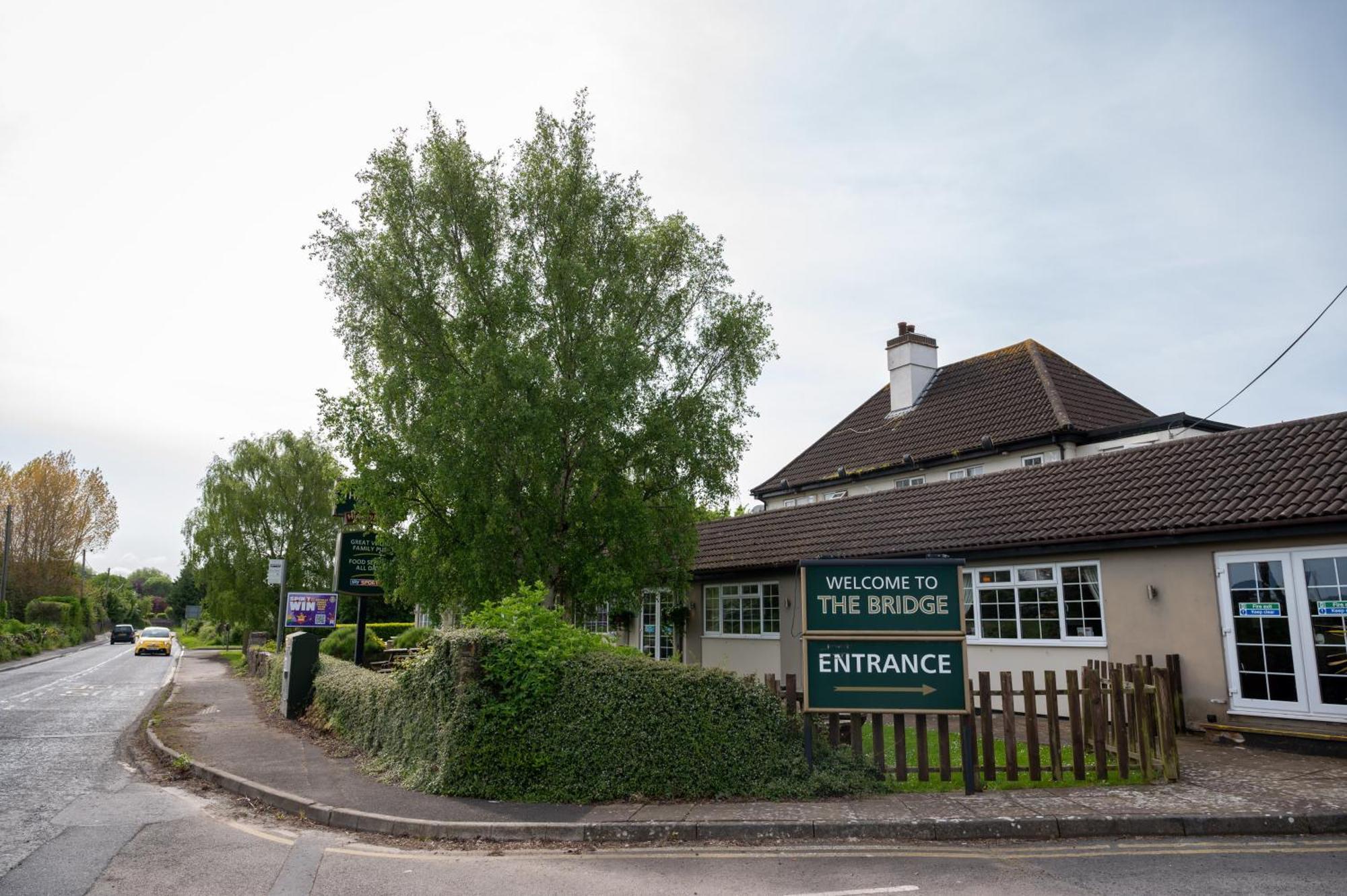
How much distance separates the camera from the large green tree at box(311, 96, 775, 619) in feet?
55.3

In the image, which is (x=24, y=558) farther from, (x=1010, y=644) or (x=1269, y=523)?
(x=1269, y=523)

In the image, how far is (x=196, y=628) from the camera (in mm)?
83375

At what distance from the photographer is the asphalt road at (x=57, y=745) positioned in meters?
8.44

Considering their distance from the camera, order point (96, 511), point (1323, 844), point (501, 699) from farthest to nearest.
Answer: point (96, 511), point (501, 699), point (1323, 844)

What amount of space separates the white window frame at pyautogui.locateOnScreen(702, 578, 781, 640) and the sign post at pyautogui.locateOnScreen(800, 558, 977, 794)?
37.2ft

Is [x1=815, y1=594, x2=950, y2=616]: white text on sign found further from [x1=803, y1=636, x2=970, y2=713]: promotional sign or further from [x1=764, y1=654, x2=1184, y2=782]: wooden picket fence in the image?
[x1=764, y1=654, x2=1184, y2=782]: wooden picket fence

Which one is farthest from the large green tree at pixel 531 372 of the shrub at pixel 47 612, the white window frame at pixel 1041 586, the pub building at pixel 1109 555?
the shrub at pixel 47 612

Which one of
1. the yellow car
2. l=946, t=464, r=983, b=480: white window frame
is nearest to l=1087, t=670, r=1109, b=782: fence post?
l=946, t=464, r=983, b=480: white window frame

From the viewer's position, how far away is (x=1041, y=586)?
49.4 ft

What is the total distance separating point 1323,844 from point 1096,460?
31.4ft

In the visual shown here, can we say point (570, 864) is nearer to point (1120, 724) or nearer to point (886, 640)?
point (886, 640)

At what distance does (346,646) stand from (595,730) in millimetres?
18407

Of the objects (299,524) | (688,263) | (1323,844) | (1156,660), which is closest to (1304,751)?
(1156,660)

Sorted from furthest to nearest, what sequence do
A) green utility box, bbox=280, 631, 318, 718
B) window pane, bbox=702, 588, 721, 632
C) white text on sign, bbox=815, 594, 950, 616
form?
window pane, bbox=702, 588, 721, 632 → green utility box, bbox=280, 631, 318, 718 → white text on sign, bbox=815, 594, 950, 616
